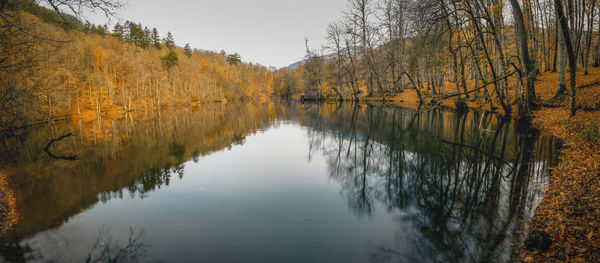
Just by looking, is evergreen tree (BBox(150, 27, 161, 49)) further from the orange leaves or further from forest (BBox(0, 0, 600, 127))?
the orange leaves

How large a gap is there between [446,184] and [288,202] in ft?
14.6

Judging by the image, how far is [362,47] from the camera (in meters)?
36.3

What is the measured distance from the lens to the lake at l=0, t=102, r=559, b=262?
4.43 m

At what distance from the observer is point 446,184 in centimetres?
690

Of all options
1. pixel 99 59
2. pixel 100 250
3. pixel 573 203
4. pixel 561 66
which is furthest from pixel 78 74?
pixel 561 66

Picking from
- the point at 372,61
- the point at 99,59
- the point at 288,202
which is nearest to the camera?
the point at 288,202

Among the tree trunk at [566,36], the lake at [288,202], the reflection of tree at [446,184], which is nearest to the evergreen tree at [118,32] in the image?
the lake at [288,202]

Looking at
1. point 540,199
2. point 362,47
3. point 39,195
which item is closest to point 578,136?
point 540,199

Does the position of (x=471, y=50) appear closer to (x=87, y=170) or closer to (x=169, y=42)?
(x=87, y=170)

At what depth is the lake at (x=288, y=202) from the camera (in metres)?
4.43

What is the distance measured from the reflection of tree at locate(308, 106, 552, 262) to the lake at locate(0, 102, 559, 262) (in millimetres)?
33

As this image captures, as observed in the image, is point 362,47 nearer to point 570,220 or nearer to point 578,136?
point 578,136

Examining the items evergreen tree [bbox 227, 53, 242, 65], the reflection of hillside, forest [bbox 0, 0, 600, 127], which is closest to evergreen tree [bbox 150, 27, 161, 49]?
forest [bbox 0, 0, 600, 127]

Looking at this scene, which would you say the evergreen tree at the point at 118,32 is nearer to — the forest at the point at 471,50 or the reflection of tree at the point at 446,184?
the forest at the point at 471,50
